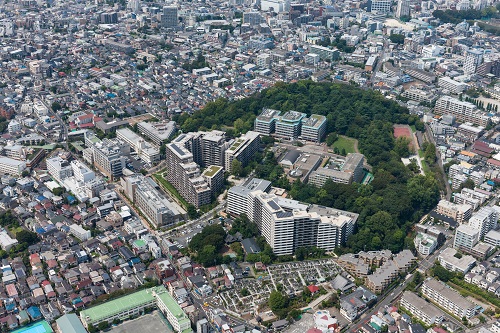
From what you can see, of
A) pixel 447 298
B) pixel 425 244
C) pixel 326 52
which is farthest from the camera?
pixel 326 52

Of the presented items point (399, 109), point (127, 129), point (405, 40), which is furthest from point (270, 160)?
point (405, 40)

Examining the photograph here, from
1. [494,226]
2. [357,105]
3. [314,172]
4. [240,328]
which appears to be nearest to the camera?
[240,328]

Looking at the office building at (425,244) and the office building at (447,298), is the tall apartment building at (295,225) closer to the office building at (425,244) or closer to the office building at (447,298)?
the office building at (425,244)

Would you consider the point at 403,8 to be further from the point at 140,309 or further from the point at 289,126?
the point at 140,309

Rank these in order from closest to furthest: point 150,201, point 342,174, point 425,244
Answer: point 425,244, point 150,201, point 342,174

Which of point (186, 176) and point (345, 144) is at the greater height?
point (186, 176)

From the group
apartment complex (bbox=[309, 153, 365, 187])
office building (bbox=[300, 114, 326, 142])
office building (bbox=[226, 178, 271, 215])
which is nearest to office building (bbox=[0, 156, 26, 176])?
office building (bbox=[226, 178, 271, 215])

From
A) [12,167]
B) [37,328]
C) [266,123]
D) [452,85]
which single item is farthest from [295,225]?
[452,85]

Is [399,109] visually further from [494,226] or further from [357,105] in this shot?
[494,226]
